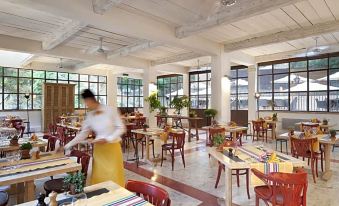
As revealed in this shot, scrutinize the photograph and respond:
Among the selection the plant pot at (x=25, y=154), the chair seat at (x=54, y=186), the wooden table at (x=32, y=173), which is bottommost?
the chair seat at (x=54, y=186)

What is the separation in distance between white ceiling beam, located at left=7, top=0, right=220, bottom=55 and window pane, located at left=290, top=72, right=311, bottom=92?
16.0 feet

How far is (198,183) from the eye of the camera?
4.10 meters

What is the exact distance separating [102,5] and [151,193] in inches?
130

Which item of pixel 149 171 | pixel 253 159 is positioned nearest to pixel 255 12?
pixel 253 159

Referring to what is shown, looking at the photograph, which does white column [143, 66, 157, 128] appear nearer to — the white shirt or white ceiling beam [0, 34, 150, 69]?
white ceiling beam [0, 34, 150, 69]

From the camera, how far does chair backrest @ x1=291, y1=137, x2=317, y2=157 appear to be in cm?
425

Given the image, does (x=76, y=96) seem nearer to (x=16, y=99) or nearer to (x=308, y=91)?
(x=16, y=99)

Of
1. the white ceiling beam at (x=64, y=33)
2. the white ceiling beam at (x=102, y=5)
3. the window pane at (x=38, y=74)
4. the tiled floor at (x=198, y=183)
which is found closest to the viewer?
the tiled floor at (x=198, y=183)

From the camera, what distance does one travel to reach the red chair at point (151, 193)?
1.65 meters

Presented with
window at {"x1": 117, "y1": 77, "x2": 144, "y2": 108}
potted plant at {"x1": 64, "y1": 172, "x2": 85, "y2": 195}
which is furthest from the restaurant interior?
window at {"x1": 117, "y1": 77, "x2": 144, "y2": 108}

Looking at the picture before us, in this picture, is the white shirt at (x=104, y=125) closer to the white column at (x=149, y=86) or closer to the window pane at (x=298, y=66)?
the white column at (x=149, y=86)

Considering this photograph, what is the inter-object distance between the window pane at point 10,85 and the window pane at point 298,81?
12.0m

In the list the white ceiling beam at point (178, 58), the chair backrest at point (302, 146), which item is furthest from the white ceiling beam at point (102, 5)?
the white ceiling beam at point (178, 58)

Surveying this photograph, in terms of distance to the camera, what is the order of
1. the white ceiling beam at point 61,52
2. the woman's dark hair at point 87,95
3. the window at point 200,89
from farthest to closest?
the window at point 200,89 < the white ceiling beam at point 61,52 < the woman's dark hair at point 87,95
